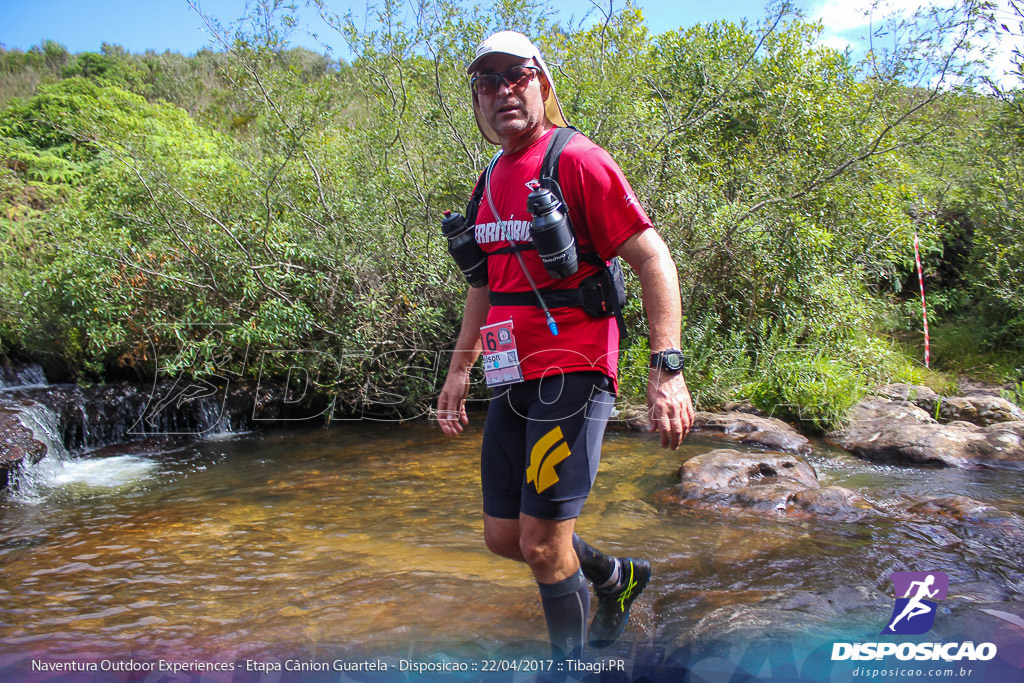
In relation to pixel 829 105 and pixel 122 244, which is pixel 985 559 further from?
pixel 122 244

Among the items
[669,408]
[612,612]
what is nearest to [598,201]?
[669,408]

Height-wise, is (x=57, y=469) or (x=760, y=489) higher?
(x=57, y=469)

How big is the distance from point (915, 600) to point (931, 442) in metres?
3.36

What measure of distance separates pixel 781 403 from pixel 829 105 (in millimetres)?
4425

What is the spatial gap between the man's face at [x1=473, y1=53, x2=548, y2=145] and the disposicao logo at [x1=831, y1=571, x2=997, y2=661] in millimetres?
2276

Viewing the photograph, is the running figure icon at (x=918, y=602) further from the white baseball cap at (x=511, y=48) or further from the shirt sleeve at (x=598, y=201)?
the white baseball cap at (x=511, y=48)

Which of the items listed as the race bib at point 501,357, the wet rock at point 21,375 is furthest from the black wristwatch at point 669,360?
the wet rock at point 21,375

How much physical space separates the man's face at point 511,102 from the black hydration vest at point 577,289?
12 centimetres

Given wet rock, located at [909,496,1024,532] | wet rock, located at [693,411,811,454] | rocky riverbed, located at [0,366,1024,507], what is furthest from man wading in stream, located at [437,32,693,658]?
wet rock, located at [693,411,811,454]

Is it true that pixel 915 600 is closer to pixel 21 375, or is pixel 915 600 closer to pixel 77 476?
pixel 77 476

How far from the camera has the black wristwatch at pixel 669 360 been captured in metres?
2.19

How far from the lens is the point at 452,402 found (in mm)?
2816

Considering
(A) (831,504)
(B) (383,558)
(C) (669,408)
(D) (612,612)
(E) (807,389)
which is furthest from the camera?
(E) (807,389)

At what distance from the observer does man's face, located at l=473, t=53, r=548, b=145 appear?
2.52 meters
